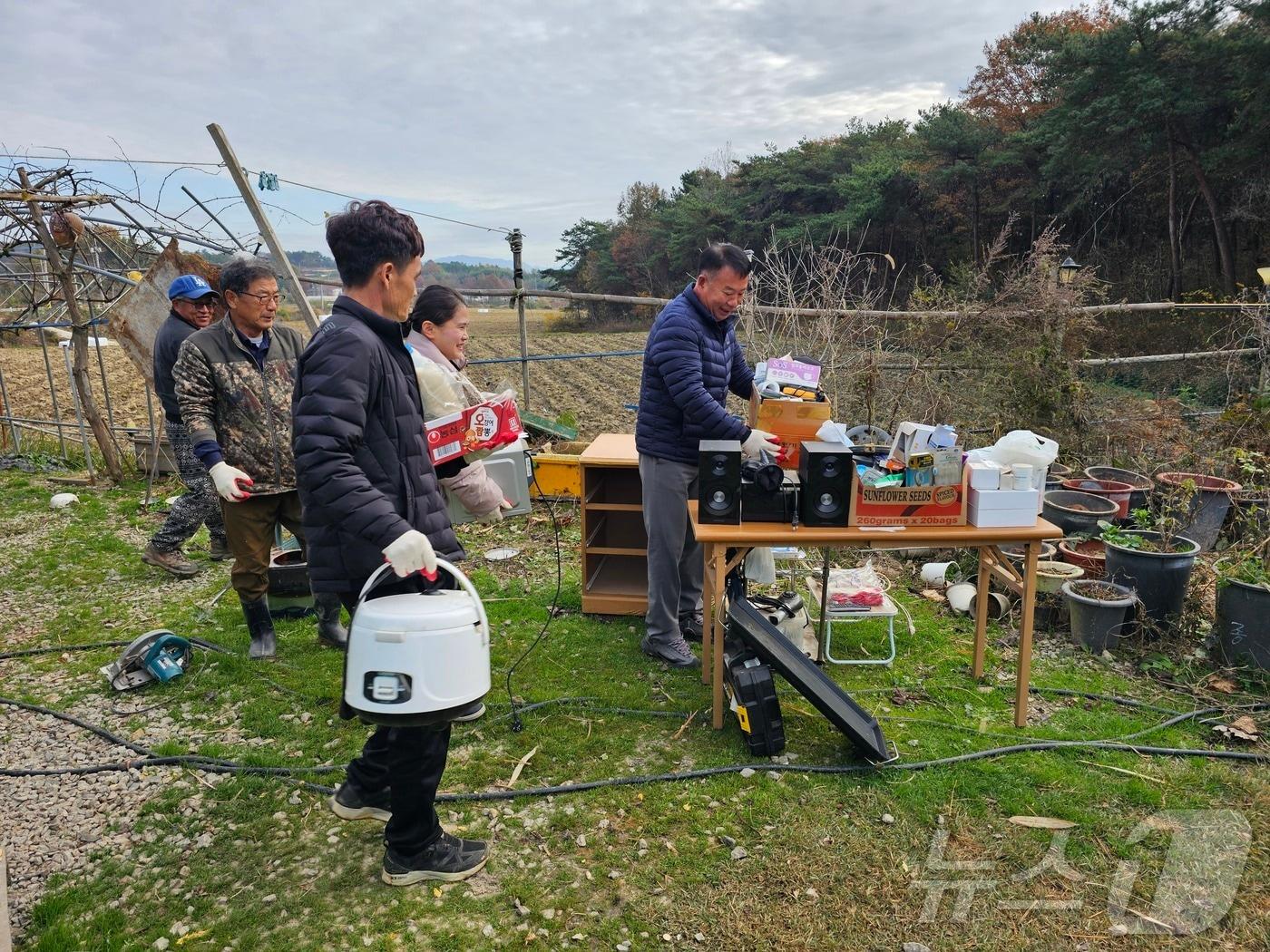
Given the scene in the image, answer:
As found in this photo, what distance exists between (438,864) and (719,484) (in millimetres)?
1595

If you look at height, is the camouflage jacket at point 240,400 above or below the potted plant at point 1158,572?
above

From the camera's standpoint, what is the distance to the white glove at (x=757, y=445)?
322cm

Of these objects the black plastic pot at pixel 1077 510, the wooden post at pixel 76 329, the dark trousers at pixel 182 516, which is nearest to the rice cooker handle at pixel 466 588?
the dark trousers at pixel 182 516

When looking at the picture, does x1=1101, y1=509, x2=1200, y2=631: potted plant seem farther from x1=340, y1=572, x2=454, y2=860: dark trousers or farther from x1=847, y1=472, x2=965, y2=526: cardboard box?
x1=340, y1=572, x2=454, y2=860: dark trousers

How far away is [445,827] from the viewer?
2.65m

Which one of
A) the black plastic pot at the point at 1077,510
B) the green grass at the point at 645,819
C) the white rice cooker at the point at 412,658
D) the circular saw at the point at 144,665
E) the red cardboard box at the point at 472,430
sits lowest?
the green grass at the point at 645,819

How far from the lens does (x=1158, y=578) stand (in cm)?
393

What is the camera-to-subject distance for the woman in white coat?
8.97 feet

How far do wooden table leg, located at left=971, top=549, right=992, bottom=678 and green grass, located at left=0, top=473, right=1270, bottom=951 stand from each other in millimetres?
82

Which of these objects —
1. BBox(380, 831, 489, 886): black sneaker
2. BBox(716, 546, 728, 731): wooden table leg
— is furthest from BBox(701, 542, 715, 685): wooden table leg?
BBox(380, 831, 489, 886): black sneaker

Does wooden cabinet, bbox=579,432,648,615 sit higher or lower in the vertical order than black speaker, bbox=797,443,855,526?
lower

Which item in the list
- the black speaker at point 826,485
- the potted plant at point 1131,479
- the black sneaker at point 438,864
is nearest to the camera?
the black sneaker at point 438,864

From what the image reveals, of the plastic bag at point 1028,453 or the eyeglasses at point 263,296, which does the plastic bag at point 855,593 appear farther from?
the eyeglasses at point 263,296

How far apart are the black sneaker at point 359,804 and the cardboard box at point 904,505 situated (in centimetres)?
190
